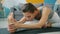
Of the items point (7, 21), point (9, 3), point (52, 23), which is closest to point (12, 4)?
point (9, 3)

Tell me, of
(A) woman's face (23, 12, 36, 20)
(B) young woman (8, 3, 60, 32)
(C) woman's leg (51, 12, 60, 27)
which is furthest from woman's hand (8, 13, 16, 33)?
(C) woman's leg (51, 12, 60, 27)

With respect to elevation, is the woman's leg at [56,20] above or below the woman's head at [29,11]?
below

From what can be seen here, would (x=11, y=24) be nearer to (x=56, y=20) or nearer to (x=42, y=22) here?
(x=42, y=22)

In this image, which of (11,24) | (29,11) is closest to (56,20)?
(29,11)

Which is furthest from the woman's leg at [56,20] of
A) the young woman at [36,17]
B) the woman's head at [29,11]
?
the woman's head at [29,11]

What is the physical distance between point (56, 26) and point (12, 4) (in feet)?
1.33

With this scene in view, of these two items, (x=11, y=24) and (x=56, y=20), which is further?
(x=56, y=20)

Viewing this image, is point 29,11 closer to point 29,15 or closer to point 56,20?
point 29,15

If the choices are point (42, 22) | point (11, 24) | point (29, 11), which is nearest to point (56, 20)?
point (42, 22)

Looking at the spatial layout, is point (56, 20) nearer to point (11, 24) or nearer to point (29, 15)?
point (29, 15)

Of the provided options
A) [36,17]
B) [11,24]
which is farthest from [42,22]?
[11,24]

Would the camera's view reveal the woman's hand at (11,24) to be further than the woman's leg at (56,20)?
No

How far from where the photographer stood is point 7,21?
1.09 m

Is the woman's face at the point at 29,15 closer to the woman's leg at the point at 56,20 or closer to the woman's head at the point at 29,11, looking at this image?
the woman's head at the point at 29,11
